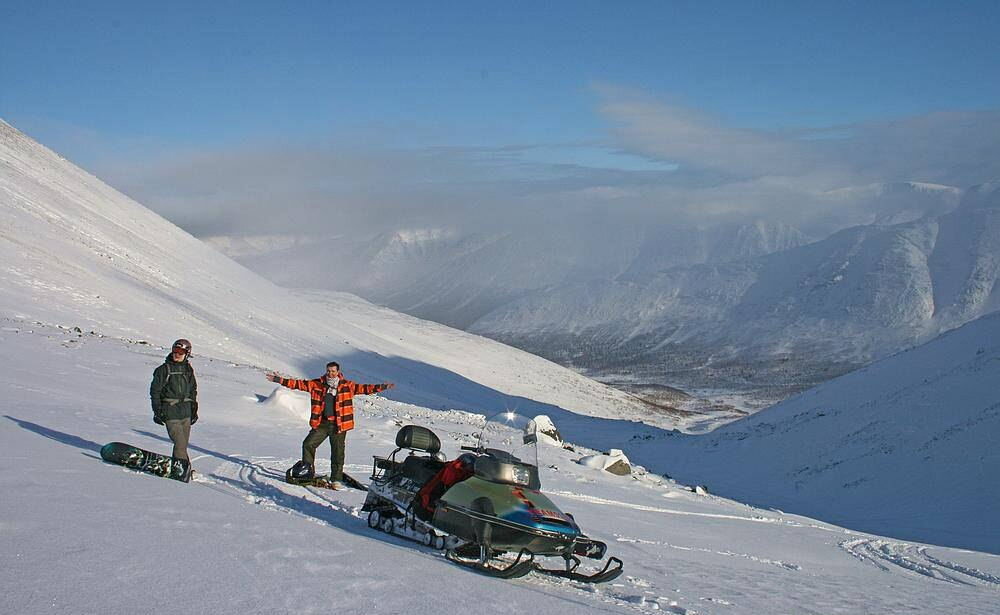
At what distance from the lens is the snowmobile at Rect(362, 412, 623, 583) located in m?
9.10

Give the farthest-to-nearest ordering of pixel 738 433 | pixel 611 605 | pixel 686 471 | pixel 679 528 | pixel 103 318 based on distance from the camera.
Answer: pixel 738 433 < pixel 686 471 < pixel 103 318 < pixel 679 528 < pixel 611 605

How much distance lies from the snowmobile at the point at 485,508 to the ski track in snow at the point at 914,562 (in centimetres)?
858

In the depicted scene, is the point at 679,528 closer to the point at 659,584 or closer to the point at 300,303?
the point at 659,584

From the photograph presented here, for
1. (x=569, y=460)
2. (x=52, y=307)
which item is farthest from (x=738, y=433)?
Answer: (x=52, y=307)

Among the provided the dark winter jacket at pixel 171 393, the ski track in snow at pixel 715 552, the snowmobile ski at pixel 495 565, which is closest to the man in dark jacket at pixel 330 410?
the dark winter jacket at pixel 171 393

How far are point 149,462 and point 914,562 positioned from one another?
49.6ft

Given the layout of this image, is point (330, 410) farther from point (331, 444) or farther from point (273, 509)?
point (273, 509)

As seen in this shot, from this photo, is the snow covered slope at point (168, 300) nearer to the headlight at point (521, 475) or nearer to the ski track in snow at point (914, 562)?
the headlight at point (521, 475)

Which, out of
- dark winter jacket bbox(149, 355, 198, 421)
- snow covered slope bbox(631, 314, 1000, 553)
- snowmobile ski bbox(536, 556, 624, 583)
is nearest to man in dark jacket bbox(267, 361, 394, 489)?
dark winter jacket bbox(149, 355, 198, 421)

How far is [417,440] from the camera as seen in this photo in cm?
1142

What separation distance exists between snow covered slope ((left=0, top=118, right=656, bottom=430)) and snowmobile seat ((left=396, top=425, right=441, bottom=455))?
2619cm

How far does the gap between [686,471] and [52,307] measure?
32.2 metres

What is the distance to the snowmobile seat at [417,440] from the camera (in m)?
11.3

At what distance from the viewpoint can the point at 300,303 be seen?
257ft
